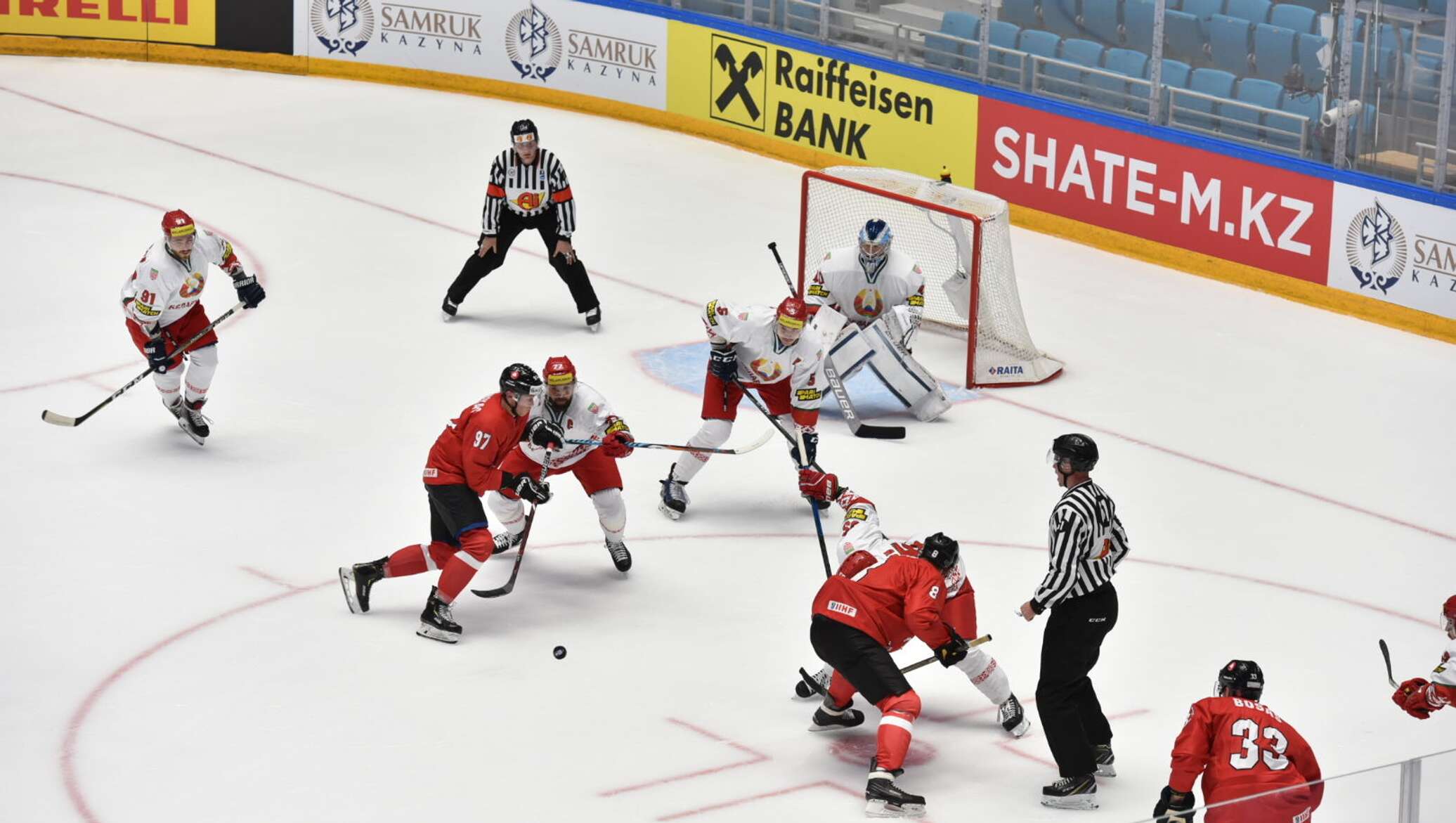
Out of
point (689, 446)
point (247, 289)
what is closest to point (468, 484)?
point (689, 446)

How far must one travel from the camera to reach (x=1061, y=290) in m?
14.6

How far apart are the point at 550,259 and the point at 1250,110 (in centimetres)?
471

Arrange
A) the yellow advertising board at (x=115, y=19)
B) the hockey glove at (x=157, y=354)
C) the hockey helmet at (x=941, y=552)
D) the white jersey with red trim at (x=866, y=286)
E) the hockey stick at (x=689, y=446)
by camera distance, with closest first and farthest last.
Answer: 1. the hockey helmet at (x=941, y=552)
2. the hockey stick at (x=689, y=446)
3. the hockey glove at (x=157, y=354)
4. the white jersey with red trim at (x=866, y=286)
5. the yellow advertising board at (x=115, y=19)

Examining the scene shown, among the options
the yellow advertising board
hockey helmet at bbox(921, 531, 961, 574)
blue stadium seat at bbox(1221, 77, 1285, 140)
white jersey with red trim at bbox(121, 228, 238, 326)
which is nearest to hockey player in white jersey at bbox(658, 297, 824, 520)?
hockey helmet at bbox(921, 531, 961, 574)

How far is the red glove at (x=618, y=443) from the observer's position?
952 cm

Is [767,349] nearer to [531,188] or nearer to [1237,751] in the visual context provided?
[531,188]

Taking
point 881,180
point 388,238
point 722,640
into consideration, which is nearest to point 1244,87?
point 881,180

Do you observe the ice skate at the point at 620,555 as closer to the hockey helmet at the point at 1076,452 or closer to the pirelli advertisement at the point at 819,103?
the hockey helmet at the point at 1076,452

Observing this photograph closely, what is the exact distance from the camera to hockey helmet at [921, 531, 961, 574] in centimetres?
807

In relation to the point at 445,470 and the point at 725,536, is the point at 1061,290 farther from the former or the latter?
the point at 445,470

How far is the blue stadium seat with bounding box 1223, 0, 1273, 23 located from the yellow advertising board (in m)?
9.23

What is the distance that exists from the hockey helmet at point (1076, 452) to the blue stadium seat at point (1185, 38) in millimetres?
7643

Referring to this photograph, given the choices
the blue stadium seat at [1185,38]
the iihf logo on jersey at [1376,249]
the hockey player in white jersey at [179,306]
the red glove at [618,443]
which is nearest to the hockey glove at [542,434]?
the red glove at [618,443]

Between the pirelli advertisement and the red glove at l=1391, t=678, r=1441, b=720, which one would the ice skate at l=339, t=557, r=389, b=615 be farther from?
the pirelli advertisement
